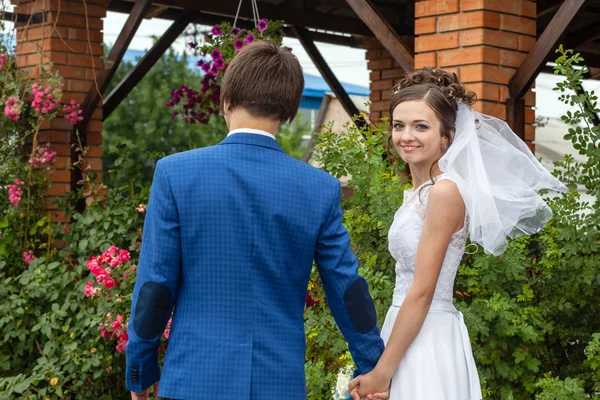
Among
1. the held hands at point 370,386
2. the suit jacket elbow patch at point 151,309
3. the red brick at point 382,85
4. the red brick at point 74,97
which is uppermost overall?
the red brick at point 382,85

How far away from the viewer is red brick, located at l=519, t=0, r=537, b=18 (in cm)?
468

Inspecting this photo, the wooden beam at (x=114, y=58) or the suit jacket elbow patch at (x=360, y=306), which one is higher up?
the wooden beam at (x=114, y=58)

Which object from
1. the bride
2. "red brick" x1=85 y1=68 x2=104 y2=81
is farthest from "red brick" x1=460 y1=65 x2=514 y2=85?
"red brick" x1=85 y1=68 x2=104 y2=81

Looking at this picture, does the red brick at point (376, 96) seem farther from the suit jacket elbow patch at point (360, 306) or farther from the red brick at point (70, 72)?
the suit jacket elbow patch at point (360, 306)

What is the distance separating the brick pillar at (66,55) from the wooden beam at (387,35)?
2252 mm

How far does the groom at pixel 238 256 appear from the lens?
2.20 metres

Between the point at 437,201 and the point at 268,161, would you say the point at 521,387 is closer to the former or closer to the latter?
the point at 437,201

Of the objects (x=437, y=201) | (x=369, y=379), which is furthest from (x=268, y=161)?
(x=369, y=379)

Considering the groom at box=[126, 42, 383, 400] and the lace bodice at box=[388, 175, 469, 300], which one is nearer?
the groom at box=[126, 42, 383, 400]

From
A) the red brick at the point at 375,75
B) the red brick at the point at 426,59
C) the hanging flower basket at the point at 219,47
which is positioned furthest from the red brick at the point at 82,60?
the red brick at the point at 375,75

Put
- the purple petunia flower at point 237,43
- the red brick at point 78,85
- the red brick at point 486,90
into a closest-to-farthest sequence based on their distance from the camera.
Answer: the red brick at point 486,90, the purple petunia flower at point 237,43, the red brick at point 78,85

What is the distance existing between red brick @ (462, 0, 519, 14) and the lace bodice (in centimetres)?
204

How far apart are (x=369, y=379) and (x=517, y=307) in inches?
51.2

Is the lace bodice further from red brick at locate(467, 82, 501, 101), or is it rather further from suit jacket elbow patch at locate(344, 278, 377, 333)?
red brick at locate(467, 82, 501, 101)
